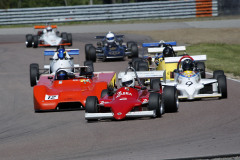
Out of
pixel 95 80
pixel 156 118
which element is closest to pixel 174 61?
pixel 95 80

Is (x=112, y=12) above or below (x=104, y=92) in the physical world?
above

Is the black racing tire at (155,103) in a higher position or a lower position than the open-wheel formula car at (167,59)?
lower

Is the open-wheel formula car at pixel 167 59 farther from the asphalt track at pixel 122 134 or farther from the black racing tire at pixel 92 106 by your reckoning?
the black racing tire at pixel 92 106

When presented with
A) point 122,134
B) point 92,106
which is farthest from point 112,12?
point 122,134

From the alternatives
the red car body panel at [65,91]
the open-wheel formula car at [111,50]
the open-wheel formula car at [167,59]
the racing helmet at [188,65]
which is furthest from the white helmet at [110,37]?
the racing helmet at [188,65]

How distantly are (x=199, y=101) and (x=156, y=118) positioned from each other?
2.45 m

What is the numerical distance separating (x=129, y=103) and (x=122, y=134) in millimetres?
1535

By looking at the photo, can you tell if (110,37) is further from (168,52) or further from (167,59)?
(167,59)

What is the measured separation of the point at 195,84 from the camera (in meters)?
15.2

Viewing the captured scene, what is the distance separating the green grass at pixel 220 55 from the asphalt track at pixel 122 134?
227 inches

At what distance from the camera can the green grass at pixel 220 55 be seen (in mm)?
22469

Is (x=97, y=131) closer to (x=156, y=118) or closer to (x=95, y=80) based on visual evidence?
(x=156, y=118)

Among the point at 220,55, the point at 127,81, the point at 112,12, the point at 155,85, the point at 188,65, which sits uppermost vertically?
the point at 112,12

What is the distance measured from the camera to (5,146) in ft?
36.4
